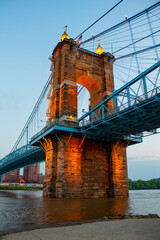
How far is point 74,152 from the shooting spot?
1040 inches

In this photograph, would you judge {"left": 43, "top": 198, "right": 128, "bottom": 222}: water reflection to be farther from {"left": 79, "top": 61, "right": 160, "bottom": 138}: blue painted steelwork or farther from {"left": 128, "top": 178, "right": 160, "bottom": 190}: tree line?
{"left": 128, "top": 178, "right": 160, "bottom": 190}: tree line

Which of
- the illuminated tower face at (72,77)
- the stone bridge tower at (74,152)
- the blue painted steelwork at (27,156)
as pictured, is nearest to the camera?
the stone bridge tower at (74,152)

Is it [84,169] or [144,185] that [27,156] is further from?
[144,185]

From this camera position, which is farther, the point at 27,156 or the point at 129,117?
the point at 27,156

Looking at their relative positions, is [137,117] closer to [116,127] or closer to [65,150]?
[116,127]

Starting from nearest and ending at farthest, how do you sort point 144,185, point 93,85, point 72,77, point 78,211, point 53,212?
point 53,212, point 78,211, point 72,77, point 93,85, point 144,185

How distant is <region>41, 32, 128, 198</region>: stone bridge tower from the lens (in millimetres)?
25359

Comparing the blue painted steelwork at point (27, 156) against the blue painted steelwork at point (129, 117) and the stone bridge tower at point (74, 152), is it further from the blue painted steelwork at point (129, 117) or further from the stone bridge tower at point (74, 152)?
the blue painted steelwork at point (129, 117)

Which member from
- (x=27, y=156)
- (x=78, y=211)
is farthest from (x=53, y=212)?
(x=27, y=156)

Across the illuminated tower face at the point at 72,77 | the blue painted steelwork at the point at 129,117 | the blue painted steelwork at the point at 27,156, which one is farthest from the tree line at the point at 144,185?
the blue painted steelwork at the point at 129,117

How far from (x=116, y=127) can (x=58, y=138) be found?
7.98 m

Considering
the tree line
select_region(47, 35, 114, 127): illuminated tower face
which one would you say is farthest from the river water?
the tree line

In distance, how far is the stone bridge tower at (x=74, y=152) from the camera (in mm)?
25359

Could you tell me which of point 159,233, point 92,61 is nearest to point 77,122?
point 92,61
